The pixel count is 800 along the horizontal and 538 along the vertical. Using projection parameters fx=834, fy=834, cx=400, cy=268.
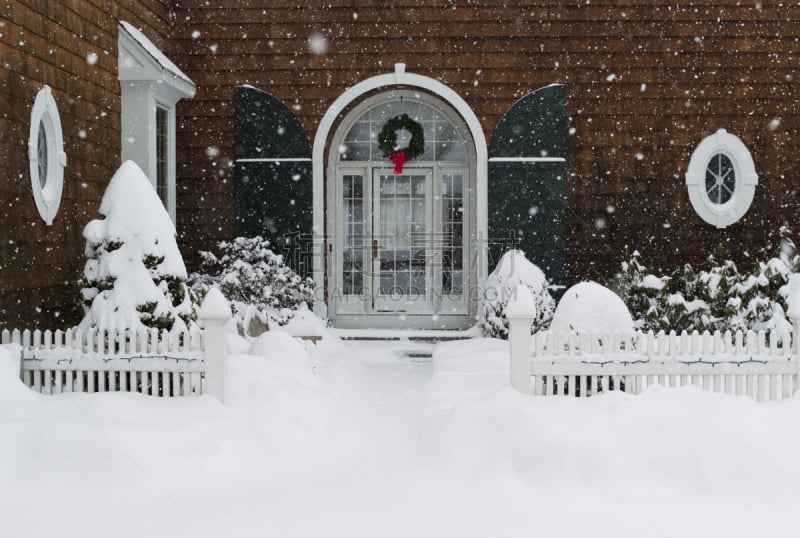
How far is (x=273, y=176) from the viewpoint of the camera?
11.6 meters

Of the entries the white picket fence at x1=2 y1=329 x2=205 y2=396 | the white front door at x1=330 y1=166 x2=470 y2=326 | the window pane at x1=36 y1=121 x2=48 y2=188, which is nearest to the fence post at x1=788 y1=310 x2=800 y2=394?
the white picket fence at x1=2 y1=329 x2=205 y2=396

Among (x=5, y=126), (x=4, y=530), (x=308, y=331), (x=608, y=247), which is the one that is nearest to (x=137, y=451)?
(x=4, y=530)

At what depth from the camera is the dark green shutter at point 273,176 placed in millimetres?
11578

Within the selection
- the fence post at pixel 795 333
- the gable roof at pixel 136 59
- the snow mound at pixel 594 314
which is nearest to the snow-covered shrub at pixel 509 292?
the snow mound at pixel 594 314

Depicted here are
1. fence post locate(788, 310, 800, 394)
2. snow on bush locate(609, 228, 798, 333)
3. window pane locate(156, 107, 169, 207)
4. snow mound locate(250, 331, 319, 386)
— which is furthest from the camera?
window pane locate(156, 107, 169, 207)

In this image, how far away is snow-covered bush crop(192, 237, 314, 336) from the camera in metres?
10.3

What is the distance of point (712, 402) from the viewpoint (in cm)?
590

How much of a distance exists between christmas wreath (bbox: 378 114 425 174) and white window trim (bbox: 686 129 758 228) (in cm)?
379

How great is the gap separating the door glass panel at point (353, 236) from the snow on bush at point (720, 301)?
12.6 ft

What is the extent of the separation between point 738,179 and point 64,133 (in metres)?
8.82

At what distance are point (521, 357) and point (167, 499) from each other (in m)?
2.82

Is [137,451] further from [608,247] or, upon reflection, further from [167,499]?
[608,247]

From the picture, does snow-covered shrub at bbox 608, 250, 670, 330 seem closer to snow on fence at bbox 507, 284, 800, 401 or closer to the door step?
the door step

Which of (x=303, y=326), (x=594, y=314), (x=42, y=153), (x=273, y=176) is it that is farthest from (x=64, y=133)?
(x=594, y=314)
